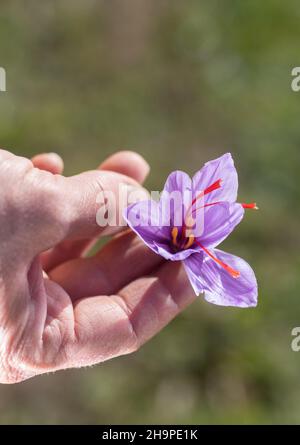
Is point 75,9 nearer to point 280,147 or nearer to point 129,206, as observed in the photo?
point 280,147

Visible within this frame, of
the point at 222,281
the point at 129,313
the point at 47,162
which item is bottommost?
the point at 129,313

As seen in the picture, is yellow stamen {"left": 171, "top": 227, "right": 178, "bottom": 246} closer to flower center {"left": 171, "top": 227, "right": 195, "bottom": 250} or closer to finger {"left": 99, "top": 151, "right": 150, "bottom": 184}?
flower center {"left": 171, "top": 227, "right": 195, "bottom": 250}

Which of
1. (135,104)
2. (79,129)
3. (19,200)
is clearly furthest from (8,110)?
(19,200)

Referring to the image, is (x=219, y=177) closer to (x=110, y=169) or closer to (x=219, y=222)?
(x=219, y=222)

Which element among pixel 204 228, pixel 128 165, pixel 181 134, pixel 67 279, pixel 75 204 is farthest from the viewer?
pixel 181 134

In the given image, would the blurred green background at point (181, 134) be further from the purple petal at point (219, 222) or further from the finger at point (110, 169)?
the purple petal at point (219, 222)

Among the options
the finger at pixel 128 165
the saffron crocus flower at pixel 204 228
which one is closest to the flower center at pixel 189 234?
the saffron crocus flower at pixel 204 228

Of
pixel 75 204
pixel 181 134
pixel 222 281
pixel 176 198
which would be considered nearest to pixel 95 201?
pixel 75 204
